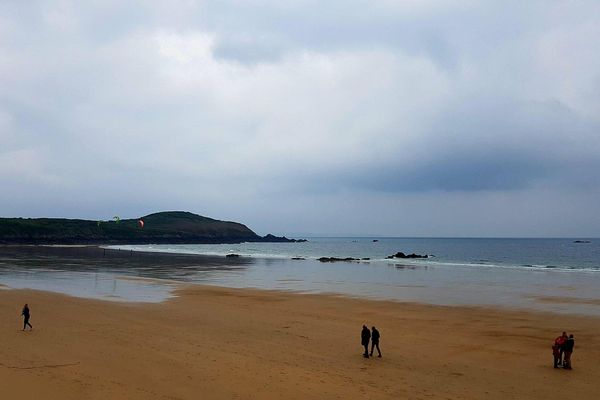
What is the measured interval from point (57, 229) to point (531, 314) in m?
163

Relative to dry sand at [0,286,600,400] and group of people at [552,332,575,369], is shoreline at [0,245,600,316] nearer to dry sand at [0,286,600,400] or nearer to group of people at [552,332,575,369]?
dry sand at [0,286,600,400]

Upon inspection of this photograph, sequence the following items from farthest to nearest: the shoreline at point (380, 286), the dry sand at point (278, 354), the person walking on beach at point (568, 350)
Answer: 1. the shoreline at point (380, 286)
2. the person walking on beach at point (568, 350)
3. the dry sand at point (278, 354)

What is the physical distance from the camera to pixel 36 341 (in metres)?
19.5

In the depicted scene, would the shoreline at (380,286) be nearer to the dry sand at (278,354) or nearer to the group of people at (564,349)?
the dry sand at (278,354)

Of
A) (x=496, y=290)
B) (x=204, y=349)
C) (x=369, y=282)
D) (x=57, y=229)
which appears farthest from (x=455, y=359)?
(x=57, y=229)

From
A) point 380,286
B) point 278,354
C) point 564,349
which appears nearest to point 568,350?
point 564,349

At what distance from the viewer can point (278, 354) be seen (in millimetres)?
18797

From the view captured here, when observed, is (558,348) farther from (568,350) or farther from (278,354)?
(278,354)

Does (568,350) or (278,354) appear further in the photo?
A: (278,354)

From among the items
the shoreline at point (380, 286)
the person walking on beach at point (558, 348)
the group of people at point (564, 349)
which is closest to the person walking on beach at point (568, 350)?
the group of people at point (564, 349)

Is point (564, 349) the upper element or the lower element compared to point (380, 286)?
upper

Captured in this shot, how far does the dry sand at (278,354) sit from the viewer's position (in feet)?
46.9

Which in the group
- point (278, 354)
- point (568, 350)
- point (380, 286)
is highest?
point (568, 350)

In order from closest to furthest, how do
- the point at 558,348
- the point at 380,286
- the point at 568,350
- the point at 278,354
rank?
the point at 568,350 → the point at 558,348 → the point at 278,354 → the point at 380,286
